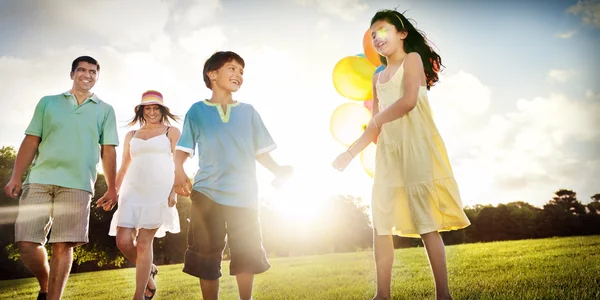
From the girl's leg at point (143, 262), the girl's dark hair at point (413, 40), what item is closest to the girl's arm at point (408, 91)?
the girl's dark hair at point (413, 40)

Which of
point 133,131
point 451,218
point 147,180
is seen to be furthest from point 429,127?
point 133,131

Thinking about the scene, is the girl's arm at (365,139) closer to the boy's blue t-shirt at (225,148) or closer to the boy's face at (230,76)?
the boy's blue t-shirt at (225,148)

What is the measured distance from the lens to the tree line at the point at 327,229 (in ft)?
78.1

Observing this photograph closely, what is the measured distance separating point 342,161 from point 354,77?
272 centimetres

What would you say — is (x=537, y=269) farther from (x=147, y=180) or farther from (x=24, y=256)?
(x=24, y=256)

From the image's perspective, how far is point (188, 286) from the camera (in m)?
7.28

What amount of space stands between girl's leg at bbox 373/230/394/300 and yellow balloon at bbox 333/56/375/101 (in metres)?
2.71

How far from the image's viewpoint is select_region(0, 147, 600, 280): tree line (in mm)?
23797

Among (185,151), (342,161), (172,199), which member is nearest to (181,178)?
(185,151)

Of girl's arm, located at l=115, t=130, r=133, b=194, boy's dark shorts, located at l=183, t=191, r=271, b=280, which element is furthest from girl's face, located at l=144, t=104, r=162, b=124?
boy's dark shorts, located at l=183, t=191, r=271, b=280

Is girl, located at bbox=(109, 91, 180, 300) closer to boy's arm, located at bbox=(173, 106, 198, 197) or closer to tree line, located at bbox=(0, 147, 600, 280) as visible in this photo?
boy's arm, located at bbox=(173, 106, 198, 197)

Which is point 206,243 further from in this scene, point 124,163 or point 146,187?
point 124,163

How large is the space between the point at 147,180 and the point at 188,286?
324 centimetres

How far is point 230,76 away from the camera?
3.44m
